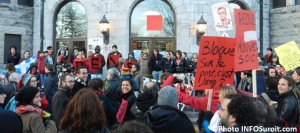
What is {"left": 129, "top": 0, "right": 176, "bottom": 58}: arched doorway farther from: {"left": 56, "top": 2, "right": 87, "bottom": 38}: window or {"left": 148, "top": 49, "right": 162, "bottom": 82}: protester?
{"left": 148, "top": 49, "right": 162, "bottom": 82}: protester

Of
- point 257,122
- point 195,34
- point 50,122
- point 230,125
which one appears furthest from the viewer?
point 195,34

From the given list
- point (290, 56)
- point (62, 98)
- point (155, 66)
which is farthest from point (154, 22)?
point (62, 98)

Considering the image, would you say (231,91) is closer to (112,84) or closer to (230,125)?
(230,125)

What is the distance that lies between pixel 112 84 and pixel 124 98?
0.63 m

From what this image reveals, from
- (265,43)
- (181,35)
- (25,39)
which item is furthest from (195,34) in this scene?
(25,39)

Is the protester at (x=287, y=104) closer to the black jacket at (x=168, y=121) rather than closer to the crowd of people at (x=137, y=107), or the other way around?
the crowd of people at (x=137, y=107)

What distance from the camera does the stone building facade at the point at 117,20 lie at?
18094mm

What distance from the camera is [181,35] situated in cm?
1811

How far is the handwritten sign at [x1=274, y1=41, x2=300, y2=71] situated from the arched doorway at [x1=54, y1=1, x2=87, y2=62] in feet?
36.7

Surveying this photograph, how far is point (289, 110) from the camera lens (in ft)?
18.5

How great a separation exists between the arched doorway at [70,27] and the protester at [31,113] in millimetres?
14250

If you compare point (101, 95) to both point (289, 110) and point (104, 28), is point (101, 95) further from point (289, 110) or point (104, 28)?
point (104, 28)

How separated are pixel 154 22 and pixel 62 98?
12326 millimetres

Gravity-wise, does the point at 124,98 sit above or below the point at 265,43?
below
